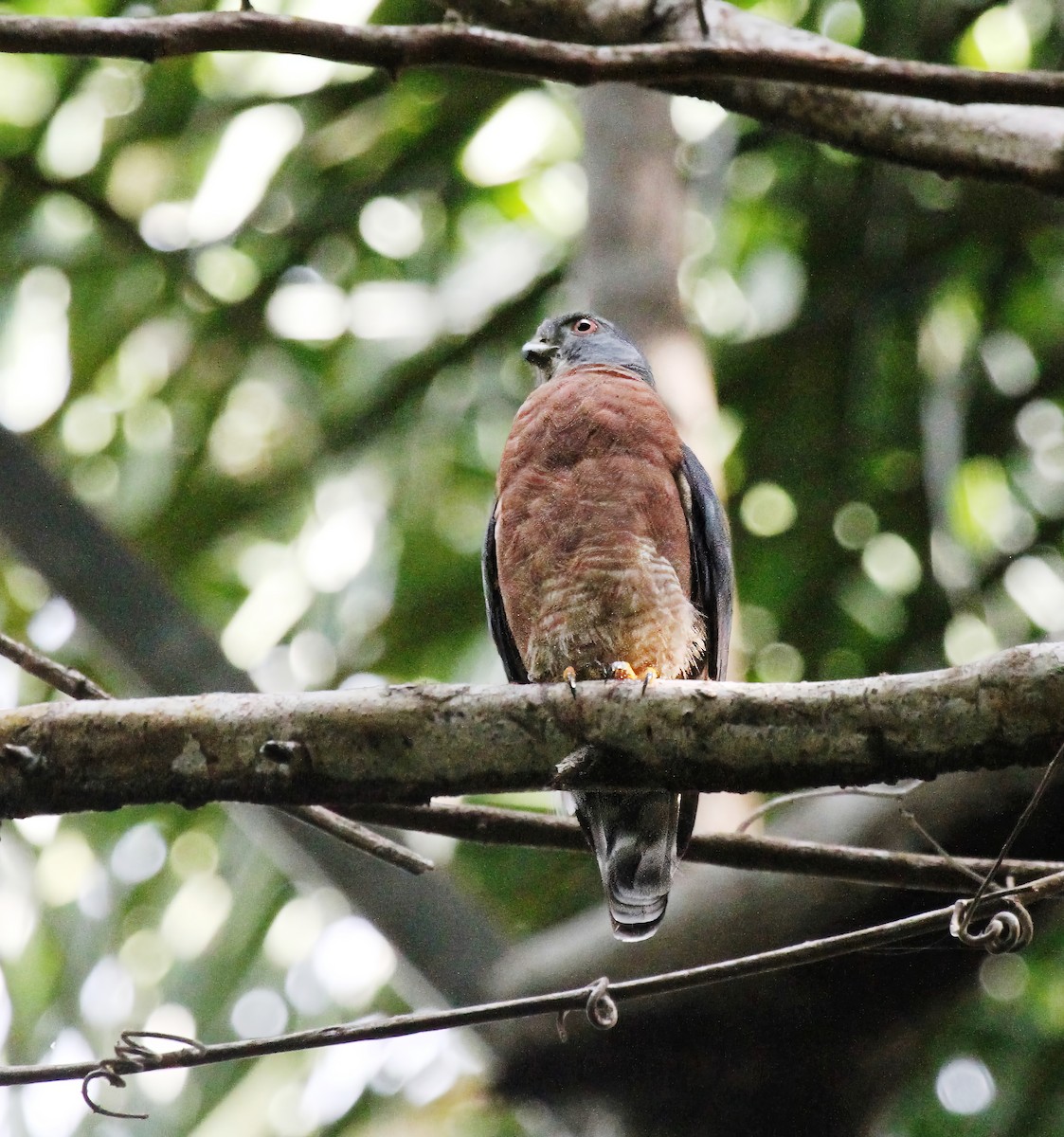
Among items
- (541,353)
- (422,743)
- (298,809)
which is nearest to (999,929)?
(422,743)

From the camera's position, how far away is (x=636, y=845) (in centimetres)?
357

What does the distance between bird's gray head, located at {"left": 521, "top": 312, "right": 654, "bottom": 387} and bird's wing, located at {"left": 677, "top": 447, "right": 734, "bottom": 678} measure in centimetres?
81

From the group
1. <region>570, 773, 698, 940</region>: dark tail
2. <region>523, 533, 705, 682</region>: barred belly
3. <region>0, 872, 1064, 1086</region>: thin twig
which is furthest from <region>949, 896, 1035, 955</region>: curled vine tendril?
<region>523, 533, 705, 682</region>: barred belly

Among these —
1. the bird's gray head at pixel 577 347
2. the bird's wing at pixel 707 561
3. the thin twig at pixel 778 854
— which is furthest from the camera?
the bird's gray head at pixel 577 347

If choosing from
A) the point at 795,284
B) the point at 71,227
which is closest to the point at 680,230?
the point at 795,284

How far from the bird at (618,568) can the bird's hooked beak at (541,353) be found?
67cm

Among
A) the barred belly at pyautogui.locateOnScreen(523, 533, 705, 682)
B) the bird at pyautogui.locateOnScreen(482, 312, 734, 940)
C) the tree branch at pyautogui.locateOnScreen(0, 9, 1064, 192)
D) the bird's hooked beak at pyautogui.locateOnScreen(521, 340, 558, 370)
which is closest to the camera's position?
the tree branch at pyautogui.locateOnScreen(0, 9, 1064, 192)

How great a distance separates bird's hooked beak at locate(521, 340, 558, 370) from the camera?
4.93 m

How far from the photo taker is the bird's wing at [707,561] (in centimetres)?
403

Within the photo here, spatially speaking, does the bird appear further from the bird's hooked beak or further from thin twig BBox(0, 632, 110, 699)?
thin twig BBox(0, 632, 110, 699)

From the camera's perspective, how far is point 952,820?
3.87 meters

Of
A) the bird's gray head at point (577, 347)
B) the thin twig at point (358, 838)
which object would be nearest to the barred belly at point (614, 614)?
the thin twig at point (358, 838)

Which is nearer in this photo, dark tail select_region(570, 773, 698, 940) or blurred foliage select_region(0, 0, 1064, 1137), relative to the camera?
dark tail select_region(570, 773, 698, 940)

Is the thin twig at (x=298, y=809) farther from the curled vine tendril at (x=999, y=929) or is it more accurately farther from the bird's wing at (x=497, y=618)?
the bird's wing at (x=497, y=618)
